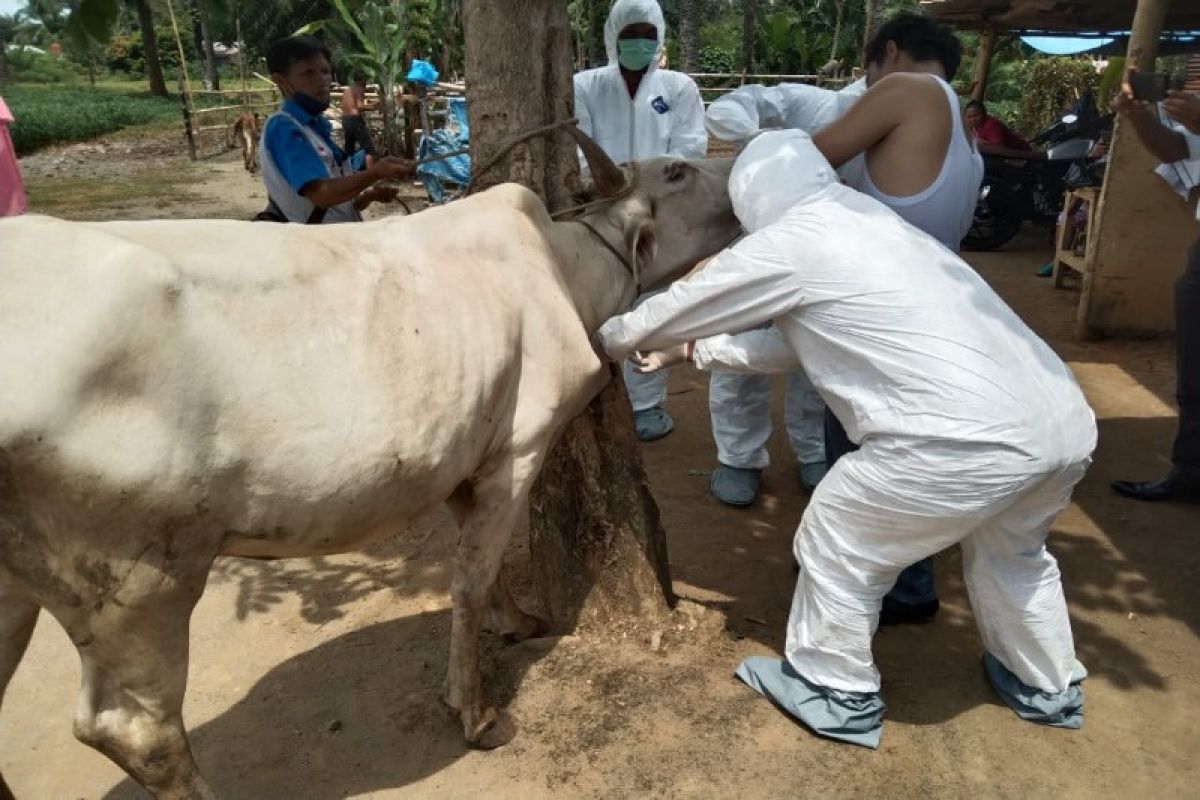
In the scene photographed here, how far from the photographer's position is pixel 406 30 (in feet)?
63.0

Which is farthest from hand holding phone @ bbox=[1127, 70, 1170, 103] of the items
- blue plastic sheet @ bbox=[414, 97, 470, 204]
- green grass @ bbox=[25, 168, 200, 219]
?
green grass @ bbox=[25, 168, 200, 219]

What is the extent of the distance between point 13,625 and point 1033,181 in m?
11.6

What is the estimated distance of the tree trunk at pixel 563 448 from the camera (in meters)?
3.11

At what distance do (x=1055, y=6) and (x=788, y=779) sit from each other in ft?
30.5

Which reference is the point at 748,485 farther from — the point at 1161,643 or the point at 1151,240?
the point at 1151,240

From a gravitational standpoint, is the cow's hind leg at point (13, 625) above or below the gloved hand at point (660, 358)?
below

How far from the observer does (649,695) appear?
3.11 metres

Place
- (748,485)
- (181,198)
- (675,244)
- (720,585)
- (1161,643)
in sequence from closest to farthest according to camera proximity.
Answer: (675,244) → (1161,643) → (720,585) → (748,485) → (181,198)

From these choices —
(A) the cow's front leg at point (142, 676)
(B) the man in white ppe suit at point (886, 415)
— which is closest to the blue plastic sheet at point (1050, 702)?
(B) the man in white ppe suit at point (886, 415)

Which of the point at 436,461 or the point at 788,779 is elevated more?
the point at 436,461

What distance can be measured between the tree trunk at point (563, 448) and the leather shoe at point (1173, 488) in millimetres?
2748

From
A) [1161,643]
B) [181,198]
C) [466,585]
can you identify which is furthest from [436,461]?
[181,198]

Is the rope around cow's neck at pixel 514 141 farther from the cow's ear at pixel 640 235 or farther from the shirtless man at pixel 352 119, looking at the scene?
the shirtless man at pixel 352 119

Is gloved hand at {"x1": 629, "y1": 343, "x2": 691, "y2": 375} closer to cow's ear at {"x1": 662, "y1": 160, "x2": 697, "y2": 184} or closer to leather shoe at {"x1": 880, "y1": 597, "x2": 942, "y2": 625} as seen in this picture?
cow's ear at {"x1": 662, "y1": 160, "x2": 697, "y2": 184}
